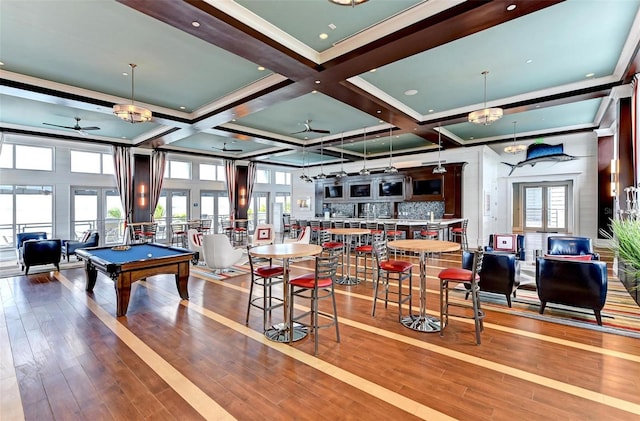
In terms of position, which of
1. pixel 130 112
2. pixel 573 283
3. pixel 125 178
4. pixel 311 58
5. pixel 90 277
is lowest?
pixel 90 277

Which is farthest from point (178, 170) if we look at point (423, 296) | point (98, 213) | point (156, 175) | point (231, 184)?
point (423, 296)

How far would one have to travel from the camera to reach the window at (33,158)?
8844mm

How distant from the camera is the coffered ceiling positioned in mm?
3531

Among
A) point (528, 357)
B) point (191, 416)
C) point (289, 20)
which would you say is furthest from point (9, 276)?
point (528, 357)

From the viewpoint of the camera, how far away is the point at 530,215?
11461mm

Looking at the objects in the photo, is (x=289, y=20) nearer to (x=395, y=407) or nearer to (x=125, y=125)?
(x=395, y=407)

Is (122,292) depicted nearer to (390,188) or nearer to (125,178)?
(125,178)

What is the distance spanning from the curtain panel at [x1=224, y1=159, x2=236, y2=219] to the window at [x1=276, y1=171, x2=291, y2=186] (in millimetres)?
3550

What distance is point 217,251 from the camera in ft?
20.6

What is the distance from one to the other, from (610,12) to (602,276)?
3244mm

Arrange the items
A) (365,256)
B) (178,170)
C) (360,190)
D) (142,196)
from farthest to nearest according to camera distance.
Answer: (360,190), (178,170), (142,196), (365,256)

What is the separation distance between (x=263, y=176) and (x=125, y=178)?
22.6 ft

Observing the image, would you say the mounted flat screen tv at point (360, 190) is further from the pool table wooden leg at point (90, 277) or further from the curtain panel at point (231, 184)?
the pool table wooden leg at point (90, 277)

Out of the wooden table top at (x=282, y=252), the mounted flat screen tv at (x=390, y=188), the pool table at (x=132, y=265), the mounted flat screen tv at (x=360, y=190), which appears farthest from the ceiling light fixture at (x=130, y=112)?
the mounted flat screen tv at (x=360, y=190)
